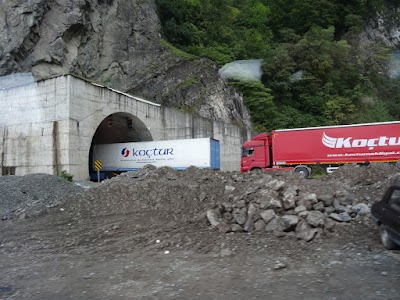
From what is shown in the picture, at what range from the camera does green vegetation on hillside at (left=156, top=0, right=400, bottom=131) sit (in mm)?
38156

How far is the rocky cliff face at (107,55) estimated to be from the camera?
3247cm

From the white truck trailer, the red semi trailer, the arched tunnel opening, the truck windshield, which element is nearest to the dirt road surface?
the red semi trailer

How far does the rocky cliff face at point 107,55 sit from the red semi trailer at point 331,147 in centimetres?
1261

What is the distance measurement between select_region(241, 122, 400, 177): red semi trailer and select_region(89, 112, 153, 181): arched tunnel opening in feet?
32.3

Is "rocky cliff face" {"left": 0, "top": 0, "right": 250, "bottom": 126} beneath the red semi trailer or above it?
above

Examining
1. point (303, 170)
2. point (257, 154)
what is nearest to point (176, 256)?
point (303, 170)

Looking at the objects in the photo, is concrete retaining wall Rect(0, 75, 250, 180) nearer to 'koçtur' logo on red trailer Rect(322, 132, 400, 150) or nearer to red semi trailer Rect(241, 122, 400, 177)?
red semi trailer Rect(241, 122, 400, 177)

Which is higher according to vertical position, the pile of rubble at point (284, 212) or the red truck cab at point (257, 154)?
the red truck cab at point (257, 154)

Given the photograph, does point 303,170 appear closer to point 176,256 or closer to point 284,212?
point 284,212

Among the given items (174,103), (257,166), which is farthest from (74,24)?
(257,166)

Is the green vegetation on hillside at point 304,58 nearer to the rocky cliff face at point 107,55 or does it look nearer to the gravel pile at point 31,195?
the rocky cliff face at point 107,55

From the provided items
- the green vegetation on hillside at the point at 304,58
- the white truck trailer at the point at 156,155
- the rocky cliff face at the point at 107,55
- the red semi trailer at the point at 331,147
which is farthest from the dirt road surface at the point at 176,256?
the green vegetation on hillside at the point at 304,58

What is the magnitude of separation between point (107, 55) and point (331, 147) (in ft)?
80.3

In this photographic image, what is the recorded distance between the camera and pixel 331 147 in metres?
21.2
